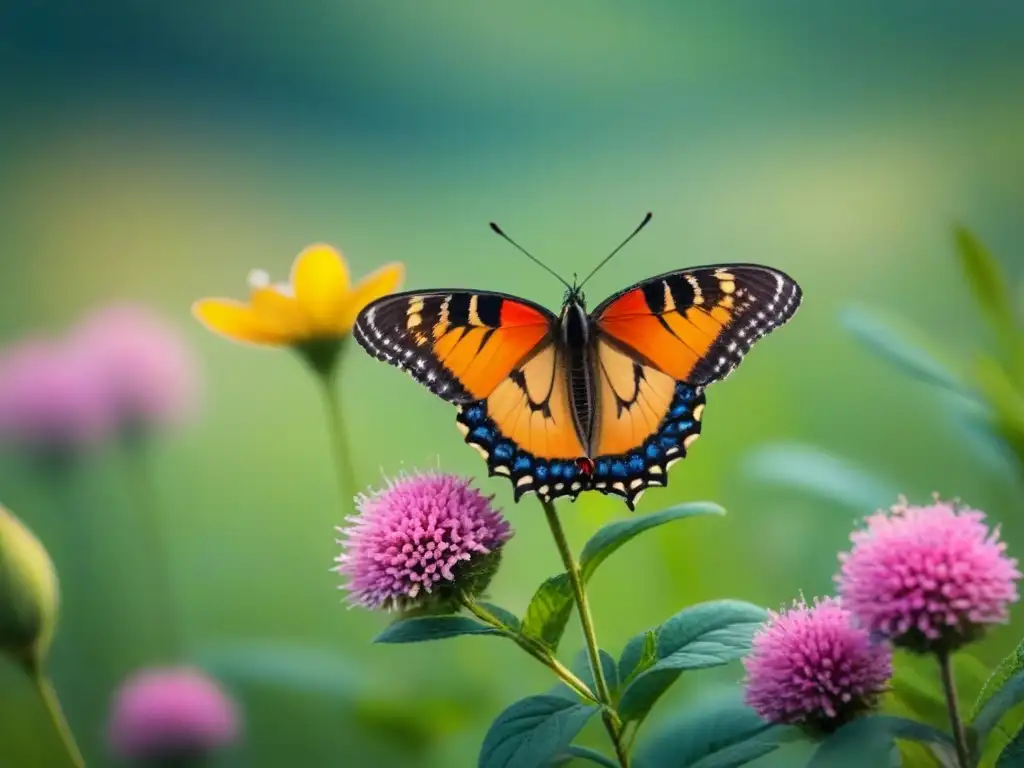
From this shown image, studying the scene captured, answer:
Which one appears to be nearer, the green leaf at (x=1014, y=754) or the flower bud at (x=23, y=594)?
the green leaf at (x=1014, y=754)

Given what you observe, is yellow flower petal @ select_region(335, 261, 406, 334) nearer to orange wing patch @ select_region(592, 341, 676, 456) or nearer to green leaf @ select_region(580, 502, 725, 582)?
orange wing patch @ select_region(592, 341, 676, 456)

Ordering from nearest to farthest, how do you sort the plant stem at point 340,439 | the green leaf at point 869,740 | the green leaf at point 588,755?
the green leaf at point 869,740
the green leaf at point 588,755
the plant stem at point 340,439

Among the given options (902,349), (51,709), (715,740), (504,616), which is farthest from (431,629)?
(902,349)

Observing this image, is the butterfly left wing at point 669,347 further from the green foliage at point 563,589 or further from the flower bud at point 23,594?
the flower bud at point 23,594

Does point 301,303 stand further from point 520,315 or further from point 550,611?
point 550,611

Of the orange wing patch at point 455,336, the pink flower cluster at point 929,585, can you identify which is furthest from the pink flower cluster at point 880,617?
the orange wing patch at point 455,336

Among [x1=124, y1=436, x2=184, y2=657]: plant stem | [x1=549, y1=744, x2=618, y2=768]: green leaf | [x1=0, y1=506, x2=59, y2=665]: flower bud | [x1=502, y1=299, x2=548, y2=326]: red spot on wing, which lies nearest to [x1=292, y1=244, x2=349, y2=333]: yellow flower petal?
[x1=502, y1=299, x2=548, y2=326]: red spot on wing
